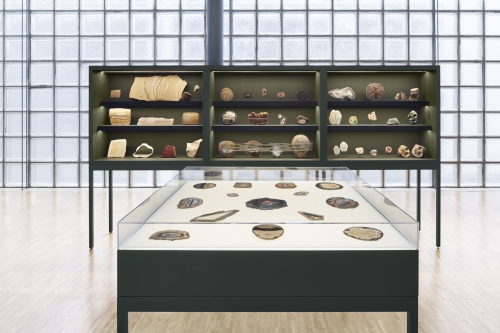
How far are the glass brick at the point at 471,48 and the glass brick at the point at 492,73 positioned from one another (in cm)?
25

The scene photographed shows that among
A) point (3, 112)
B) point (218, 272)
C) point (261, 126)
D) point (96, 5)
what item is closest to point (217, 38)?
point (261, 126)

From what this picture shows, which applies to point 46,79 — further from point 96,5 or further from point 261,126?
point 261,126

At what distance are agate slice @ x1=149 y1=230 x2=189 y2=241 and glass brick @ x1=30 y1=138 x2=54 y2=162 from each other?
8.44 meters

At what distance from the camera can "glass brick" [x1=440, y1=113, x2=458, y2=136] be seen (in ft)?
32.2

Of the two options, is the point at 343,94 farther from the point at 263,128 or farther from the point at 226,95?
→ the point at 226,95

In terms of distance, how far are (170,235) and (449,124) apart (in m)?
8.76

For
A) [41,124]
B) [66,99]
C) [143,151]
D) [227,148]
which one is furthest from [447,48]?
[41,124]

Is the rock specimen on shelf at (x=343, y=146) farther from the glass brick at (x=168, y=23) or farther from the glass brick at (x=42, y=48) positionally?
the glass brick at (x=42, y=48)

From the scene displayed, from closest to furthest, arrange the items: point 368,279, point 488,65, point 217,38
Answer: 1. point 368,279
2. point 217,38
3. point 488,65

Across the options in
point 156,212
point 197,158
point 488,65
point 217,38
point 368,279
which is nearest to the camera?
point 368,279

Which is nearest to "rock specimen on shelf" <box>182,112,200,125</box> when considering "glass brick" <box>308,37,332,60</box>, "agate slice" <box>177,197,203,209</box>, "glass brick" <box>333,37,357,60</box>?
"agate slice" <box>177,197,203,209</box>

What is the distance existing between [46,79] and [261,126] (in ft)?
20.1

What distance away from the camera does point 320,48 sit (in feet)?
32.4

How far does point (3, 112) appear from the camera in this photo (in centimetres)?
990
